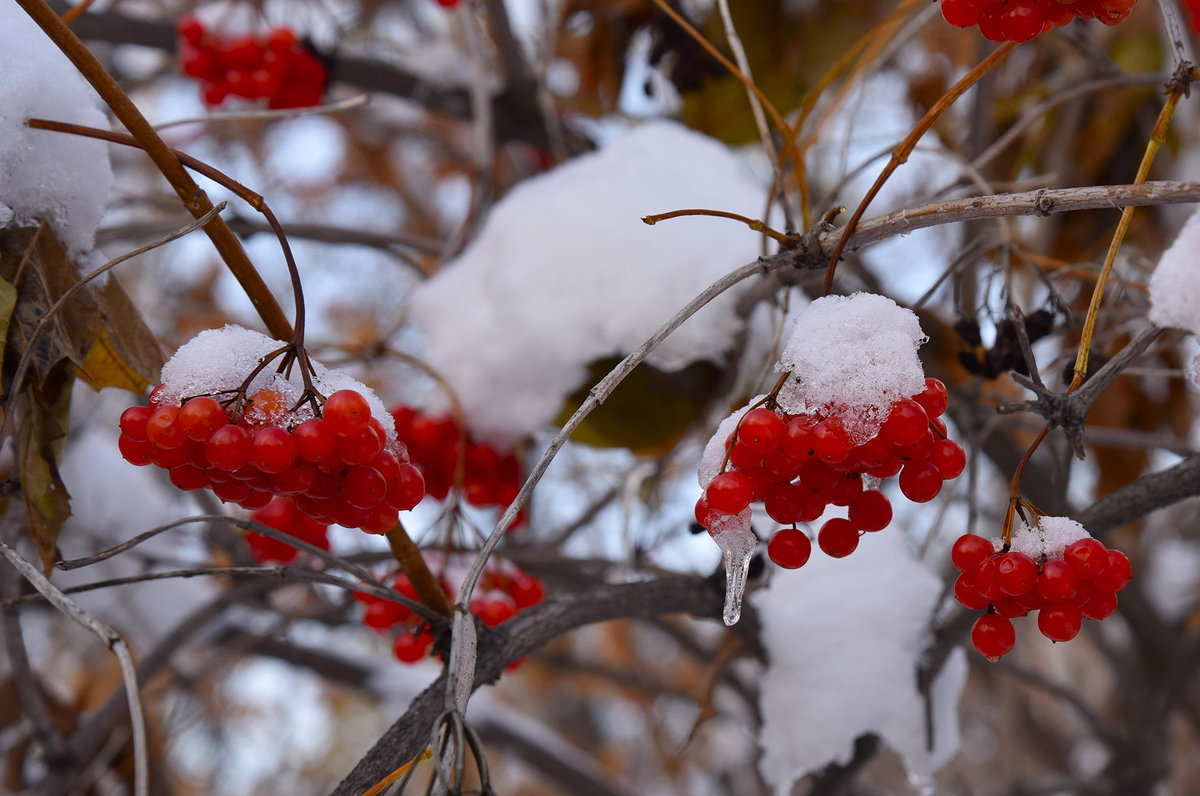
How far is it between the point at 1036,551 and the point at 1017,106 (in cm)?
169

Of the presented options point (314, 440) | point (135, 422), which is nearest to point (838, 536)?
point (314, 440)

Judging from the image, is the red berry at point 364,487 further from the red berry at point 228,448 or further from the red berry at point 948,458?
the red berry at point 948,458

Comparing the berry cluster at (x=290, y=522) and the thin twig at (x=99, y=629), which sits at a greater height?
the berry cluster at (x=290, y=522)

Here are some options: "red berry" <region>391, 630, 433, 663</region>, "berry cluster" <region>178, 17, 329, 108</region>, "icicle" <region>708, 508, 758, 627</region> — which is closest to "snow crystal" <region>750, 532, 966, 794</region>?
"red berry" <region>391, 630, 433, 663</region>

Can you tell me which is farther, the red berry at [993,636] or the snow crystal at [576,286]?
the snow crystal at [576,286]

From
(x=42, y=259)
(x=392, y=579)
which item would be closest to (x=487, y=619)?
(x=392, y=579)

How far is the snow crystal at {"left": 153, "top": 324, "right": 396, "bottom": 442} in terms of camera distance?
62 cm

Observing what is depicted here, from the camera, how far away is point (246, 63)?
1.45m

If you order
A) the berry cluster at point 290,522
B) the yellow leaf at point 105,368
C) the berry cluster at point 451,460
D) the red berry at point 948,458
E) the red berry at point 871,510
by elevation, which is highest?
the berry cluster at point 451,460

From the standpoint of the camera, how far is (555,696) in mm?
5141

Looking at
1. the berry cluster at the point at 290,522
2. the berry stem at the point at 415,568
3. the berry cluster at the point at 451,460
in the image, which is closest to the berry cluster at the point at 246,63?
the berry cluster at the point at 451,460

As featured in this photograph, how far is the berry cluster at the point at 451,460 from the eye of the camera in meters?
1.17

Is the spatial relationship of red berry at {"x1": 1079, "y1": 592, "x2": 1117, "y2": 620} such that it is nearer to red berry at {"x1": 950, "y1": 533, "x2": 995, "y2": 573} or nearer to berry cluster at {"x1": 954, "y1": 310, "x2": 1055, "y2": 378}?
red berry at {"x1": 950, "y1": 533, "x2": 995, "y2": 573}

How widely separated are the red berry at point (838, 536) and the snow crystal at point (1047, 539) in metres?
0.11
